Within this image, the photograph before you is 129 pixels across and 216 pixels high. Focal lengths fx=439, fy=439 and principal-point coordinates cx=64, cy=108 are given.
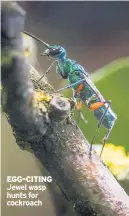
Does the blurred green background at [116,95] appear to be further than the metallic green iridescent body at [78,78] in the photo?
Yes

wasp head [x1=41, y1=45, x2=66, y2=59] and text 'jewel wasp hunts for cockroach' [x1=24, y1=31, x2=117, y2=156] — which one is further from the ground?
wasp head [x1=41, y1=45, x2=66, y2=59]

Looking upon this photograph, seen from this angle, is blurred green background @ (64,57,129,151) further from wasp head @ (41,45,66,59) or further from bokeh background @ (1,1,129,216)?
wasp head @ (41,45,66,59)

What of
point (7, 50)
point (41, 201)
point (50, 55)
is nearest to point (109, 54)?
point (50, 55)

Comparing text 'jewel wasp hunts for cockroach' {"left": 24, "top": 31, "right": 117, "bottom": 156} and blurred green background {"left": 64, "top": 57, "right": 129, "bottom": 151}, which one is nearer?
text 'jewel wasp hunts for cockroach' {"left": 24, "top": 31, "right": 117, "bottom": 156}

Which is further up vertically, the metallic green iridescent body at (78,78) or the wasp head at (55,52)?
the wasp head at (55,52)

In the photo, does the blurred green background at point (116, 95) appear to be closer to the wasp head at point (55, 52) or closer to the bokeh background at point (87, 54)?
the bokeh background at point (87, 54)

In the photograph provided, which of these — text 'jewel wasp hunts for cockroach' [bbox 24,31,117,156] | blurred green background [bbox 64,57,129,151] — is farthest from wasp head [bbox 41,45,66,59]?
blurred green background [bbox 64,57,129,151]

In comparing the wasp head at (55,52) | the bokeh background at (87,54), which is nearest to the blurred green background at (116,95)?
the bokeh background at (87,54)

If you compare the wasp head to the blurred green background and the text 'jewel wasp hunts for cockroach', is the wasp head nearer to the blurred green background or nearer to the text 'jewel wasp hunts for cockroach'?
the text 'jewel wasp hunts for cockroach'

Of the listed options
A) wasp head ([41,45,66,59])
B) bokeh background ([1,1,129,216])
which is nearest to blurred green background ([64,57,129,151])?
bokeh background ([1,1,129,216])
